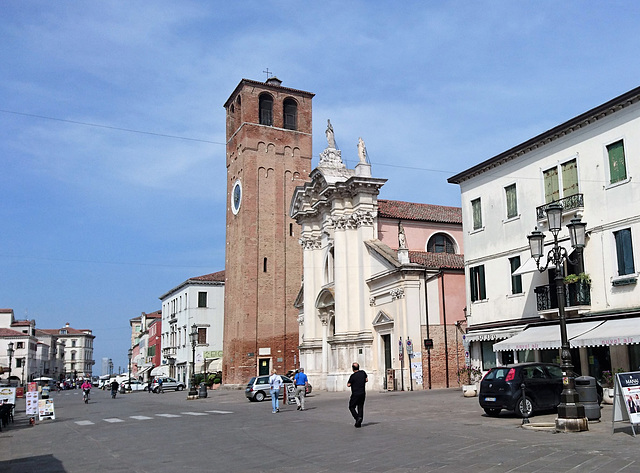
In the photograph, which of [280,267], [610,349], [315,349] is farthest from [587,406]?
[280,267]

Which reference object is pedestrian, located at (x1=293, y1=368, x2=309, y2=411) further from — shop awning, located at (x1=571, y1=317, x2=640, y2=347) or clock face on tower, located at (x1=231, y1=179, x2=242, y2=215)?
clock face on tower, located at (x1=231, y1=179, x2=242, y2=215)

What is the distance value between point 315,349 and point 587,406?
32.2 meters

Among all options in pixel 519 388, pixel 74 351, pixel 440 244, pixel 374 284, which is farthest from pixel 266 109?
pixel 74 351

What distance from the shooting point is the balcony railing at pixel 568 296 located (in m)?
22.4

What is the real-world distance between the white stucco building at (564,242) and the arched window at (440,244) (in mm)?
15364

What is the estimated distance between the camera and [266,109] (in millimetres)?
59500

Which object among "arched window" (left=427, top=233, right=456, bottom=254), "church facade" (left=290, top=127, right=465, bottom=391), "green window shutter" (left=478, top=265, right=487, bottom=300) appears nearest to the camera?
"green window shutter" (left=478, top=265, right=487, bottom=300)

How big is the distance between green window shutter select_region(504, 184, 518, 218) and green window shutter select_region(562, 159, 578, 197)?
259cm

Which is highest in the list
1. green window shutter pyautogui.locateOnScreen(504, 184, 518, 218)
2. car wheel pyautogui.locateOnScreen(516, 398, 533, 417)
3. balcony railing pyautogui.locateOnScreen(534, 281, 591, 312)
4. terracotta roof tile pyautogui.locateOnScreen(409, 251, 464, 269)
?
green window shutter pyautogui.locateOnScreen(504, 184, 518, 218)

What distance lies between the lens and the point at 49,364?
141m

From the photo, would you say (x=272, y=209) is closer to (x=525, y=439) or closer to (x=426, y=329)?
(x=426, y=329)

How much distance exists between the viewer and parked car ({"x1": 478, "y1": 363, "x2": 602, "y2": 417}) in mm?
17125

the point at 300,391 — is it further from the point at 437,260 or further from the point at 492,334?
the point at 437,260

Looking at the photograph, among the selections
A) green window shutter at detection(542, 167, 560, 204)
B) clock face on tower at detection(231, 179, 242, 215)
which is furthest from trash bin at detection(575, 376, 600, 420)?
clock face on tower at detection(231, 179, 242, 215)
